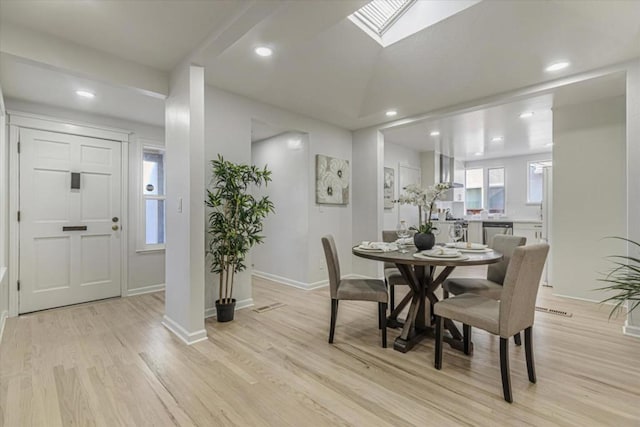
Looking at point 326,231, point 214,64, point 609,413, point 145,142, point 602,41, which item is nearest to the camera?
point 609,413

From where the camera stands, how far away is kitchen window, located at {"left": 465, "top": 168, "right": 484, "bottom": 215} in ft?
25.8

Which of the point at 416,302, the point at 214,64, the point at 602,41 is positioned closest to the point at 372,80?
the point at 214,64

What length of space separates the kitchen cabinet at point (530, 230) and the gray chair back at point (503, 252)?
406 centimetres

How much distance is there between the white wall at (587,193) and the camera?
3.41 m

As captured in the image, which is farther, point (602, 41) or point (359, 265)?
point (359, 265)

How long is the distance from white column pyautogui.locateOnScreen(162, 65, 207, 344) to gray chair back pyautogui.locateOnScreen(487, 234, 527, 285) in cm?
263

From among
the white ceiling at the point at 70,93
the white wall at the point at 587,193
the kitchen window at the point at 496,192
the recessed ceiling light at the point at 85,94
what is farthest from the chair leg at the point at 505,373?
the kitchen window at the point at 496,192

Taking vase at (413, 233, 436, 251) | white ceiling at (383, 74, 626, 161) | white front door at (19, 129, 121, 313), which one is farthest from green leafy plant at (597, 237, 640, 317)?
white front door at (19, 129, 121, 313)

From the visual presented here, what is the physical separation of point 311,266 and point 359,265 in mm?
938

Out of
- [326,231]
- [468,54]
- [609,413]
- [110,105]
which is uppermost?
[468,54]

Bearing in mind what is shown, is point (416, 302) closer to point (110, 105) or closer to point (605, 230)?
point (605, 230)

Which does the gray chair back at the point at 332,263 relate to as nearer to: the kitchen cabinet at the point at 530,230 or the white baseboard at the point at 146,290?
the white baseboard at the point at 146,290

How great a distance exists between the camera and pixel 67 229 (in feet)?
11.6

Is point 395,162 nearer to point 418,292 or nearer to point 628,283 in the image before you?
point 418,292
